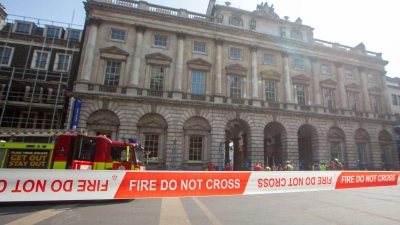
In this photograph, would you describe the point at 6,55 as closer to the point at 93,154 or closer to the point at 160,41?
the point at 160,41

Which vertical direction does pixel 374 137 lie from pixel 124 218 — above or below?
above

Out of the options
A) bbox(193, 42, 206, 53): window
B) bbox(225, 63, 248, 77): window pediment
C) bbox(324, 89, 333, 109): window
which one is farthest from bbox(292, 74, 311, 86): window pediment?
bbox(193, 42, 206, 53): window

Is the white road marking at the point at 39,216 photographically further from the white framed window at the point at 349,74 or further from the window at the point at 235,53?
the white framed window at the point at 349,74

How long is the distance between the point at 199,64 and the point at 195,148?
8.81 m

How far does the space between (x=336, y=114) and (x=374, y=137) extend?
19.2 feet

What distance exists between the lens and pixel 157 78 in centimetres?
2209

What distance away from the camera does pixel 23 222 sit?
18.1 feet

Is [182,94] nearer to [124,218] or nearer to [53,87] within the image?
[53,87]

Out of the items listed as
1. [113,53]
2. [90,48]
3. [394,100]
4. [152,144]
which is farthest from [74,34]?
[394,100]

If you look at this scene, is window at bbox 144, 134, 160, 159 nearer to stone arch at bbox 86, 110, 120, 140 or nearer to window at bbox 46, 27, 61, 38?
stone arch at bbox 86, 110, 120, 140

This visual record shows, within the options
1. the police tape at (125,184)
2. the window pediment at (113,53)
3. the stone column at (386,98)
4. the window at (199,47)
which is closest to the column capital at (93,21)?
the window pediment at (113,53)

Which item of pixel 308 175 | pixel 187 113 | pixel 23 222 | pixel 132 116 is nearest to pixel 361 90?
pixel 187 113

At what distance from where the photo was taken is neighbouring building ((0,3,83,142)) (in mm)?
20703

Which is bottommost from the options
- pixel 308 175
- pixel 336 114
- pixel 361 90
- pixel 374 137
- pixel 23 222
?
pixel 23 222
